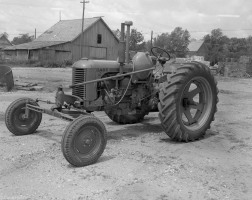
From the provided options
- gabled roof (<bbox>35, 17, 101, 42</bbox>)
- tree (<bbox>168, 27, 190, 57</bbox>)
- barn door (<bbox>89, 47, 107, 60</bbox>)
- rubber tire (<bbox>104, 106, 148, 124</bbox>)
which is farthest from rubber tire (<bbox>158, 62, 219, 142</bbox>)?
tree (<bbox>168, 27, 190, 57</bbox>)

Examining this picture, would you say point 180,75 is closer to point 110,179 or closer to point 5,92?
point 110,179

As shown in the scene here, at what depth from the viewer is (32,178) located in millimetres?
4430

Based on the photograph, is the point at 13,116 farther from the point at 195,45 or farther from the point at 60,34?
the point at 195,45

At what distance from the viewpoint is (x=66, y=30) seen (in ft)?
158

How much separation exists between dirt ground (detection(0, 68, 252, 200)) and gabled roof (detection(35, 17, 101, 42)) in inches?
1546

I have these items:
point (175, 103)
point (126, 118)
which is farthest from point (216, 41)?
point (175, 103)

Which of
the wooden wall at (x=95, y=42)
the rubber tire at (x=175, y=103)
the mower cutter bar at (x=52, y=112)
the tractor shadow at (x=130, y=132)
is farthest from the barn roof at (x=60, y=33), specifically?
the rubber tire at (x=175, y=103)

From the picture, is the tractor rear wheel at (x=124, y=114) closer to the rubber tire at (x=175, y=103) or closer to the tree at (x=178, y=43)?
the rubber tire at (x=175, y=103)

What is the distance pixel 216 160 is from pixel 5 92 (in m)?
9.72

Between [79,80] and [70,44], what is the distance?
39.1 m

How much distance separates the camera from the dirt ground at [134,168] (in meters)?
4.07

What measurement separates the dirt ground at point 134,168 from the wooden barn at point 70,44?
3574cm

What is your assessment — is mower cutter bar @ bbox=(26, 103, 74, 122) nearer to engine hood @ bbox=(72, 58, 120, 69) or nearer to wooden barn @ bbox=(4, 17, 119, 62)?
engine hood @ bbox=(72, 58, 120, 69)

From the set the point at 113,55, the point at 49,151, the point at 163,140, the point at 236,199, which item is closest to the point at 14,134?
the point at 49,151
